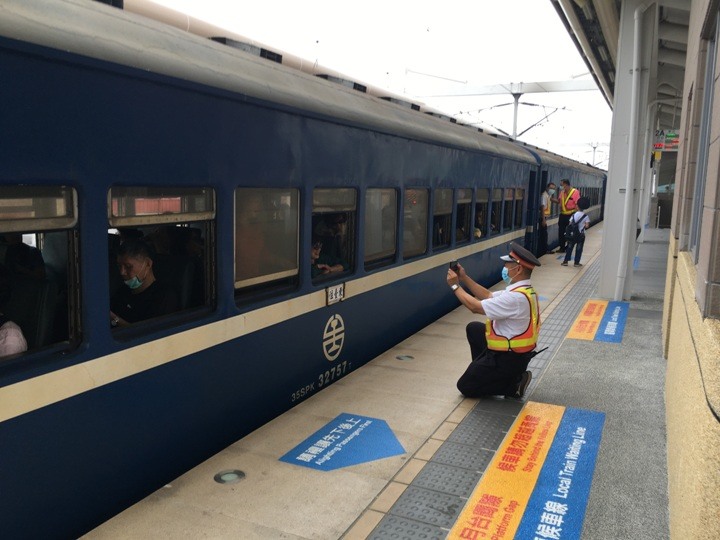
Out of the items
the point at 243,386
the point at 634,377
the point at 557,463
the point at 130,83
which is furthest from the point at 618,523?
the point at 130,83

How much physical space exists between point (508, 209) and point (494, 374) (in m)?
7.17

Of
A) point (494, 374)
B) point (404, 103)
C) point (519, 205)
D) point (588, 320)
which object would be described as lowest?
A: point (588, 320)

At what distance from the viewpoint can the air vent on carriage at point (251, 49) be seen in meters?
4.50

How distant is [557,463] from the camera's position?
4559 mm

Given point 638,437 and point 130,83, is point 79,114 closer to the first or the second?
point 130,83

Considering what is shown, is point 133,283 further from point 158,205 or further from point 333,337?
point 333,337

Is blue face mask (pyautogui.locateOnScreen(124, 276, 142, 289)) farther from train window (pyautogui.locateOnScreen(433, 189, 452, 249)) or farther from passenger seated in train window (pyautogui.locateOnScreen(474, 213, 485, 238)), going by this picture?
passenger seated in train window (pyautogui.locateOnScreen(474, 213, 485, 238))

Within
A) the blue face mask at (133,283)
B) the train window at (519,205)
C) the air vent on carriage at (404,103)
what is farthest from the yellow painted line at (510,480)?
the train window at (519,205)

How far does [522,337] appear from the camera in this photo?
5629mm

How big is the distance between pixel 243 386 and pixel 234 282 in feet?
2.41

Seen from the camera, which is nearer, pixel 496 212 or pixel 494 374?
pixel 494 374

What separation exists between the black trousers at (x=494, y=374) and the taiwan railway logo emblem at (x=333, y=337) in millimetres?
1127

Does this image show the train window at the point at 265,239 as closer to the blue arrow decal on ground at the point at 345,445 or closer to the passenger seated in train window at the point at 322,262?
the passenger seated in train window at the point at 322,262

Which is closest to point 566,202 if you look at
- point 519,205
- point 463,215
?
point 519,205
